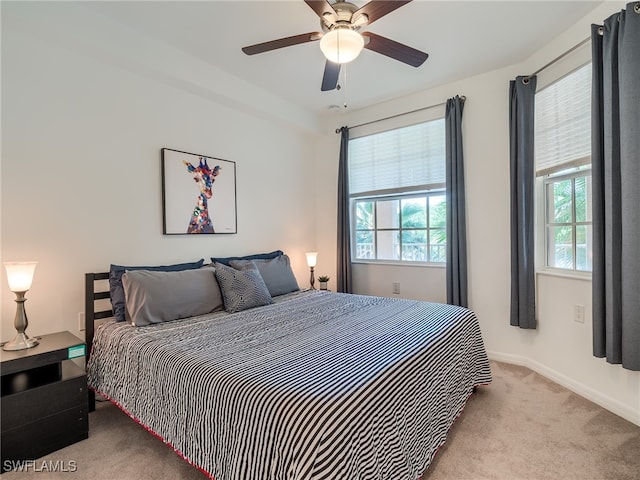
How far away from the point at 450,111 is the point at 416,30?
1.03m

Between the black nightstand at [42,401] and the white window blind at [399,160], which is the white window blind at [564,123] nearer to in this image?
the white window blind at [399,160]

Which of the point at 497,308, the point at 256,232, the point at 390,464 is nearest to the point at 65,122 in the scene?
the point at 256,232

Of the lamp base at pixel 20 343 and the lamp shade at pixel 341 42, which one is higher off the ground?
the lamp shade at pixel 341 42

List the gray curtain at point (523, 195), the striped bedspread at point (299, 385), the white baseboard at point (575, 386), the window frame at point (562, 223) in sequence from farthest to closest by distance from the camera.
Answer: the gray curtain at point (523, 195) → the window frame at point (562, 223) → the white baseboard at point (575, 386) → the striped bedspread at point (299, 385)

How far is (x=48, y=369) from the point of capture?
200cm

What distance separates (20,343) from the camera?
6.13 ft

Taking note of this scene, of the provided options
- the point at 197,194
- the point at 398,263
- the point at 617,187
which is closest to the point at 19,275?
the point at 197,194

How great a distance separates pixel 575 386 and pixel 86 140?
4097 millimetres

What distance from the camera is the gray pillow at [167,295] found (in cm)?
220

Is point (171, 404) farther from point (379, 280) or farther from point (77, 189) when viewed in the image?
point (379, 280)

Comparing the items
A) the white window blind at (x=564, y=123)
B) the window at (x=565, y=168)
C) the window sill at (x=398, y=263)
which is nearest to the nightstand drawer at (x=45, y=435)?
the window sill at (x=398, y=263)

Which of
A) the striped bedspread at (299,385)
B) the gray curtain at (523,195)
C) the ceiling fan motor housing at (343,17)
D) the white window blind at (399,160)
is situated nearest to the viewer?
the striped bedspread at (299,385)

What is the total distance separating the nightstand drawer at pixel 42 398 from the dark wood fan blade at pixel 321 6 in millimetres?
2465

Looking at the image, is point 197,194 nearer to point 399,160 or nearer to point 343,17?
point 343,17
